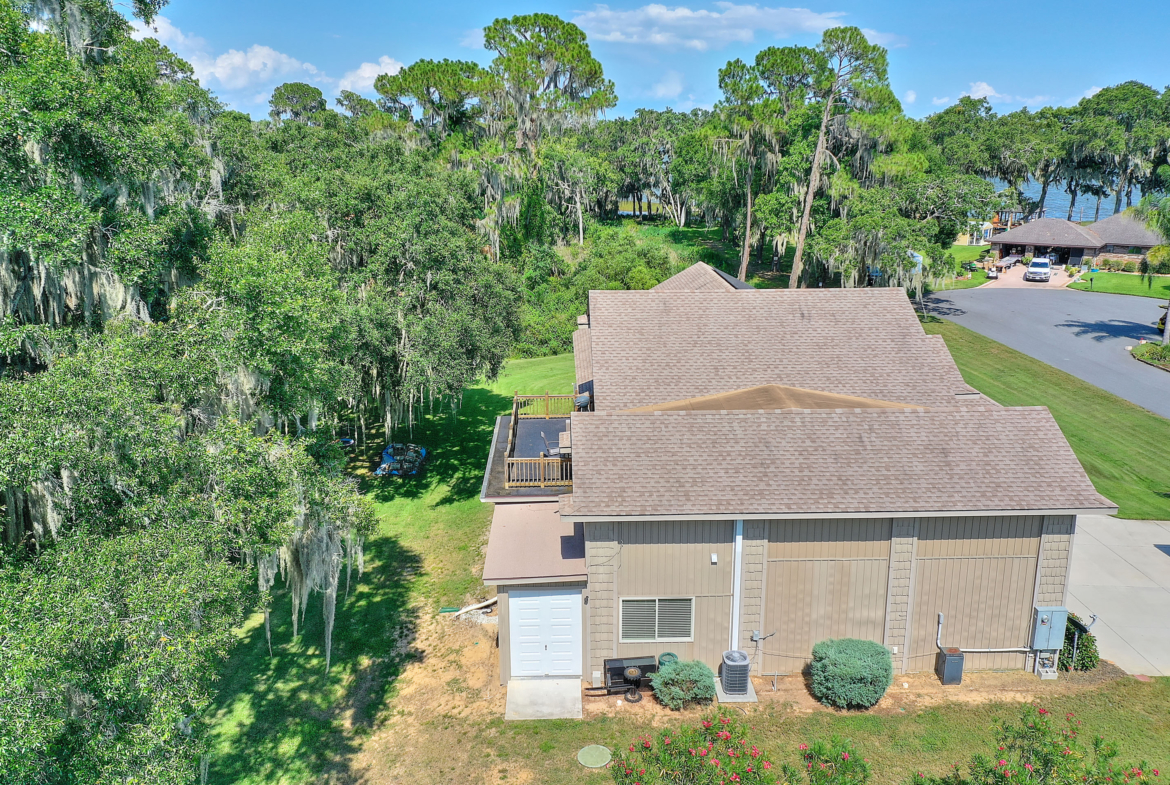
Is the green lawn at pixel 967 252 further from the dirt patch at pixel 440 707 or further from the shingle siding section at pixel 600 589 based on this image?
the dirt patch at pixel 440 707

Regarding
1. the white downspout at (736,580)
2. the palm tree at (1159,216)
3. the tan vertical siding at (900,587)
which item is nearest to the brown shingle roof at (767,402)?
the white downspout at (736,580)

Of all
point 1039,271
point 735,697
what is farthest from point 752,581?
point 1039,271

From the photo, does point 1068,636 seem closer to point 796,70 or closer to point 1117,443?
point 1117,443

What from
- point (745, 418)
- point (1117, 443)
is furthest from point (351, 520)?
point (1117, 443)

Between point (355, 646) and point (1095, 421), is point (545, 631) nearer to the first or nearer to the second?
point (355, 646)

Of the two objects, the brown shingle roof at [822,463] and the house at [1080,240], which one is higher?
the house at [1080,240]

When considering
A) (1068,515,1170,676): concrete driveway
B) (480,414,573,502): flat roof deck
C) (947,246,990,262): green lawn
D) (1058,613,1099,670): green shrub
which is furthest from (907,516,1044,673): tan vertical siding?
(947,246,990,262): green lawn

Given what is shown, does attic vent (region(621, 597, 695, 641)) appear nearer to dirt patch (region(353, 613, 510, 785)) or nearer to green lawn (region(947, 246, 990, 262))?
dirt patch (region(353, 613, 510, 785))
